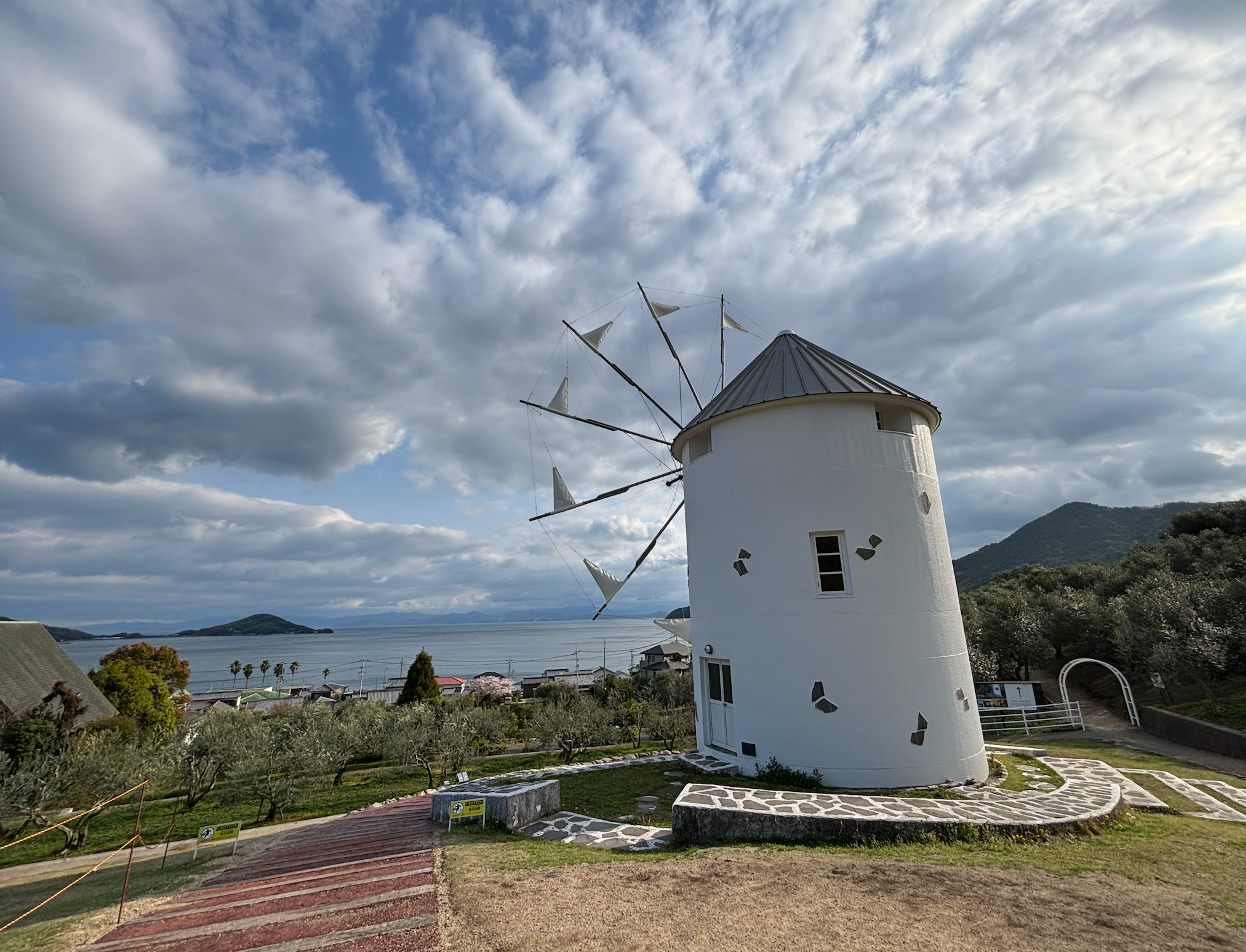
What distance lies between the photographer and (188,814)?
615 inches

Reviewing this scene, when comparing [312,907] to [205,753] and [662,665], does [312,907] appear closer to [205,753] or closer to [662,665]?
[205,753]

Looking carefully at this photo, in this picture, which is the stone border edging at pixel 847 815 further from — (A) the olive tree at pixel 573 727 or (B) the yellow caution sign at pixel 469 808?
(A) the olive tree at pixel 573 727

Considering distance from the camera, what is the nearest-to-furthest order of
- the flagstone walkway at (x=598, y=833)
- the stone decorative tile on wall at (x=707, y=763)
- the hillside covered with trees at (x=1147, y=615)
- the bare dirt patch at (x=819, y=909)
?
the bare dirt patch at (x=819, y=909), the flagstone walkway at (x=598, y=833), the stone decorative tile on wall at (x=707, y=763), the hillside covered with trees at (x=1147, y=615)

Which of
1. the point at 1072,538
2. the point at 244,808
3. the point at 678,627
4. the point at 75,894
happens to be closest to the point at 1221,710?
the point at 678,627

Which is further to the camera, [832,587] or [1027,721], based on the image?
[1027,721]

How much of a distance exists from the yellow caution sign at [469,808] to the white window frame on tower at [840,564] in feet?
22.4

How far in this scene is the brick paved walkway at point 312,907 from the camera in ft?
16.1

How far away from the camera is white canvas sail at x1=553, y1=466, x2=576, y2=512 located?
1652 centimetres

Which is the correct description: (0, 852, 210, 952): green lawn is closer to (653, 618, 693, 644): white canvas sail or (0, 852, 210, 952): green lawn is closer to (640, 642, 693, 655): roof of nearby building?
(653, 618, 693, 644): white canvas sail

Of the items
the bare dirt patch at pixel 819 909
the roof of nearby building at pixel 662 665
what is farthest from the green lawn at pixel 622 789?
the roof of nearby building at pixel 662 665

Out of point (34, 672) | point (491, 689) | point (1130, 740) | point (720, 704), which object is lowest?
point (491, 689)

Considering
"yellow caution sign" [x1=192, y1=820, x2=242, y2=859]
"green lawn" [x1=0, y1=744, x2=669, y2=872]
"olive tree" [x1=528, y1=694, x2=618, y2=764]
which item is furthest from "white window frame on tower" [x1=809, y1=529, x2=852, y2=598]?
"olive tree" [x1=528, y1=694, x2=618, y2=764]

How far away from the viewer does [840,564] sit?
35.9 ft

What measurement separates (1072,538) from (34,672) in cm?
11339
